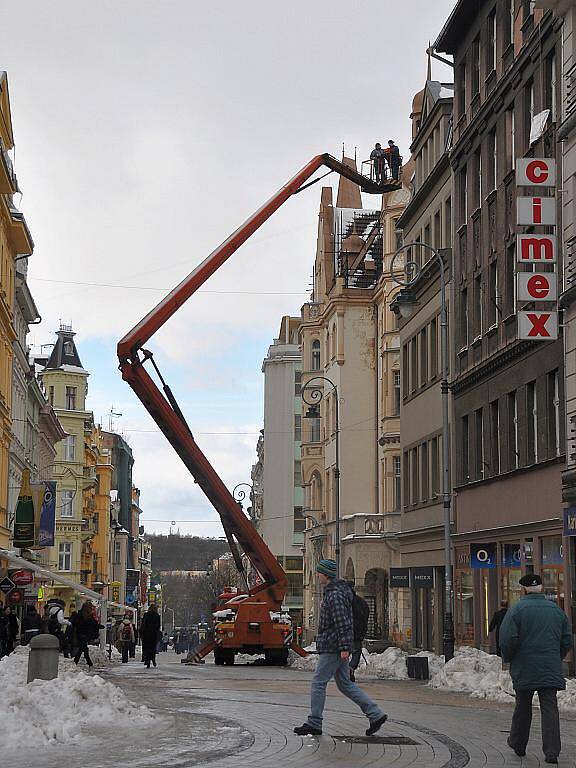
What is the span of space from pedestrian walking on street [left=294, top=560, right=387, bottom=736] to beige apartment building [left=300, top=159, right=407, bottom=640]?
142ft

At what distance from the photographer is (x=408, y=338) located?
48.0 metres

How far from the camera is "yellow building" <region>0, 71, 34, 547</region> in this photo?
173 feet

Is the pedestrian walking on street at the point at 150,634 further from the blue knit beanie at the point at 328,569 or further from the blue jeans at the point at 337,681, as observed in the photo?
the blue jeans at the point at 337,681

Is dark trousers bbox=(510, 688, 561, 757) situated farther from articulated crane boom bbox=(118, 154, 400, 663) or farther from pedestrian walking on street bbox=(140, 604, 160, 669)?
pedestrian walking on street bbox=(140, 604, 160, 669)

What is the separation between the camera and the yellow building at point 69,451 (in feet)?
331

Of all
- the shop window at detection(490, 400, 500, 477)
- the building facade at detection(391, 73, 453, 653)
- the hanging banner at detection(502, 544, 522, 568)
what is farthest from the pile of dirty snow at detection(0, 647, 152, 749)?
the building facade at detection(391, 73, 453, 653)

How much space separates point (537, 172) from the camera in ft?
92.8

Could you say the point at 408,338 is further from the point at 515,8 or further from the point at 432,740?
the point at 432,740

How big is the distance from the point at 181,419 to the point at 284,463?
77.0 m

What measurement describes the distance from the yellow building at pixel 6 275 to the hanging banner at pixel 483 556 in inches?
994

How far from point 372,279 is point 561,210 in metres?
48.5

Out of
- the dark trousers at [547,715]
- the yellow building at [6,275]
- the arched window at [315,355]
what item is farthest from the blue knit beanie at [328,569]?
the arched window at [315,355]

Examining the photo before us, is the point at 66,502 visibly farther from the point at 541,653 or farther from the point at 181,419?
the point at 541,653

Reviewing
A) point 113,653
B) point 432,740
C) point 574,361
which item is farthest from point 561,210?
point 113,653
